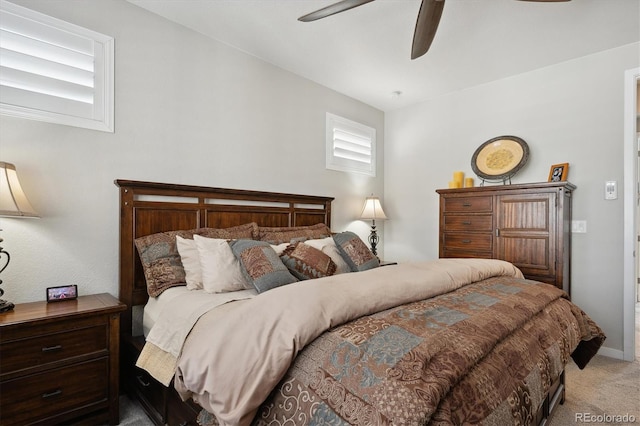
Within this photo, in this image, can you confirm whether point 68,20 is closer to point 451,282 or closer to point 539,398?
point 451,282

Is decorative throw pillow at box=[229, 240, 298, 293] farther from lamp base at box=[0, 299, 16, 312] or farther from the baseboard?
the baseboard

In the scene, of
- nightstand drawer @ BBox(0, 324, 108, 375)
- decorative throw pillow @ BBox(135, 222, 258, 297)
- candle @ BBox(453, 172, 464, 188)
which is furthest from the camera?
candle @ BBox(453, 172, 464, 188)

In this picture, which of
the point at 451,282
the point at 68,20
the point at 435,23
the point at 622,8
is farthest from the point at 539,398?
the point at 68,20

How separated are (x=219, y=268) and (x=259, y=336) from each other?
37.6 inches

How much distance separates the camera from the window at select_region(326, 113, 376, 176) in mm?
3949

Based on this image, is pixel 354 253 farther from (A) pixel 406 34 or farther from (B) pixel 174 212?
(A) pixel 406 34

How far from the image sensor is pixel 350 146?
419 centimetres

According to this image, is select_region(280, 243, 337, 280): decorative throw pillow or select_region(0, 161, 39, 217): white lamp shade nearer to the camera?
select_region(0, 161, 39, 217): white lamp shade

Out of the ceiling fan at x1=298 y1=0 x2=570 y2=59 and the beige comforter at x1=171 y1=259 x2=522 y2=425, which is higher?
the ceiling fan at x1=298 y1=0 x2=570 y2=59

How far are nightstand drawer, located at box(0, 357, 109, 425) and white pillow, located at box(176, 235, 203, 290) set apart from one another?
1.92ft

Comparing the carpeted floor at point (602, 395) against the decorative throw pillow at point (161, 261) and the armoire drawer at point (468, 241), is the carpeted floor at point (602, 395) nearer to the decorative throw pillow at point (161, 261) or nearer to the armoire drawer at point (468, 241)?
the armoire drawer at point (468, 241)

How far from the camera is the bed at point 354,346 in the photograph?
3.24ft

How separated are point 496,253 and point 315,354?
2.71m

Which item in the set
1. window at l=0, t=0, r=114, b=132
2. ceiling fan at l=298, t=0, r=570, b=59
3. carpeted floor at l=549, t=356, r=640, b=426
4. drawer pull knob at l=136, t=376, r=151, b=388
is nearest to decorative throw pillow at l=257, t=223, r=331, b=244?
drawer pull knob at l=136, t=376, r=151, b=388
